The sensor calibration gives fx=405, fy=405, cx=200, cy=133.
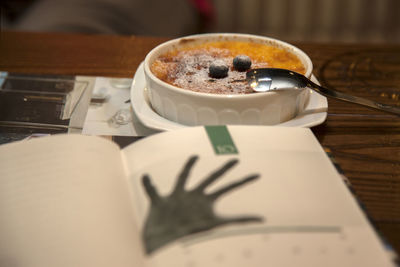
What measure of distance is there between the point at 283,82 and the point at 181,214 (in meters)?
0.31

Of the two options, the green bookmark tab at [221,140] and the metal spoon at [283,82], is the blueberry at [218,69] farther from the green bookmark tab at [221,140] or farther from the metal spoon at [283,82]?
the green bookmark tab at [221,140]

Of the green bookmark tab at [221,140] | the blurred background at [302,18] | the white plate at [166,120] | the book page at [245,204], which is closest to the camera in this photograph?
the book page at [245,204]

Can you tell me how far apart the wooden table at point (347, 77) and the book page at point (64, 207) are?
0.31 meters

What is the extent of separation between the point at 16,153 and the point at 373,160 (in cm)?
51

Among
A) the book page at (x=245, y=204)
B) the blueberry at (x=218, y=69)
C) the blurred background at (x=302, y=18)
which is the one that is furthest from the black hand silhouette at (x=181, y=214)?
the blurred background at (x=302, y=18)

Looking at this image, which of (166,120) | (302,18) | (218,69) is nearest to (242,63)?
(218,69)

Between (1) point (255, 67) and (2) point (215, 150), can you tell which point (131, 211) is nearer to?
(2) point (215, 150)

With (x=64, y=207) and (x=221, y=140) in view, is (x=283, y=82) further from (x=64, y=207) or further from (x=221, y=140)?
(x=64, y=207)

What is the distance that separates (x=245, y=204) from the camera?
449mm

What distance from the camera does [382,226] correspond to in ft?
1.68

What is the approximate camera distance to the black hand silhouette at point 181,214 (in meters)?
0.42

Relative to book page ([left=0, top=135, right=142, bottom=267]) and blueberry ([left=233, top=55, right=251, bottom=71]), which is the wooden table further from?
book page ([left=0, top=135, right=142, bottom=267])

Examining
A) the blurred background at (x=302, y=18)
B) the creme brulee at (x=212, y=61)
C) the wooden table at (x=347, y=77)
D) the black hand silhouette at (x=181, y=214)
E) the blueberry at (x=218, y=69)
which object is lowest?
the blurred background at (x=302, y=18)

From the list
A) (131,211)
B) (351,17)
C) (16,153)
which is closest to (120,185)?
(131,211)
